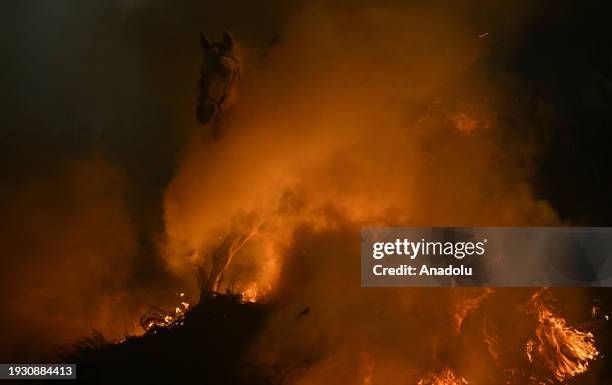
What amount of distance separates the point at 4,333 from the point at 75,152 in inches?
106

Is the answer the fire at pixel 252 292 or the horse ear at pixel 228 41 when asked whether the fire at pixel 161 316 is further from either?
the horse ear at pixel 228 41

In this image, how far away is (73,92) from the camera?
7.73 metres

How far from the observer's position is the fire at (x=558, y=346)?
21.1ft

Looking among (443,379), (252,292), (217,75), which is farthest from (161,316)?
(443,379)

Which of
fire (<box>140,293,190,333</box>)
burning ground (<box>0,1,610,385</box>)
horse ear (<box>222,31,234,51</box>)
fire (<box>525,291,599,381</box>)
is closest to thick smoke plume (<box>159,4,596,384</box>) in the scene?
burning ground (<box>0,1,610,385</box>)

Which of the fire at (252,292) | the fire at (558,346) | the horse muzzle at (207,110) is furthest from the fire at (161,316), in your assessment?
the fire at (558,346)

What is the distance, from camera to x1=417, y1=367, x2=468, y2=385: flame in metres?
6.41

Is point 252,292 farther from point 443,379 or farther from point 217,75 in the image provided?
point 217,75

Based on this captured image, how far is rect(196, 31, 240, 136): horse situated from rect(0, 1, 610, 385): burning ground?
0.71 feet

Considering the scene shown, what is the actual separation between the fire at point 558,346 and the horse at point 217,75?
493 cm

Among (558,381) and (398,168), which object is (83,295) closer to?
(398,168)

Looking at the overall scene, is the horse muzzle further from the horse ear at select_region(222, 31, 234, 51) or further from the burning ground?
the horse ear at select_region(222, 31, 234, 51)

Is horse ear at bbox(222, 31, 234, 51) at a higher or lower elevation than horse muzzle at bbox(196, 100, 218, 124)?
higher

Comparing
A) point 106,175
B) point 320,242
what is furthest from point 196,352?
point 106,175
